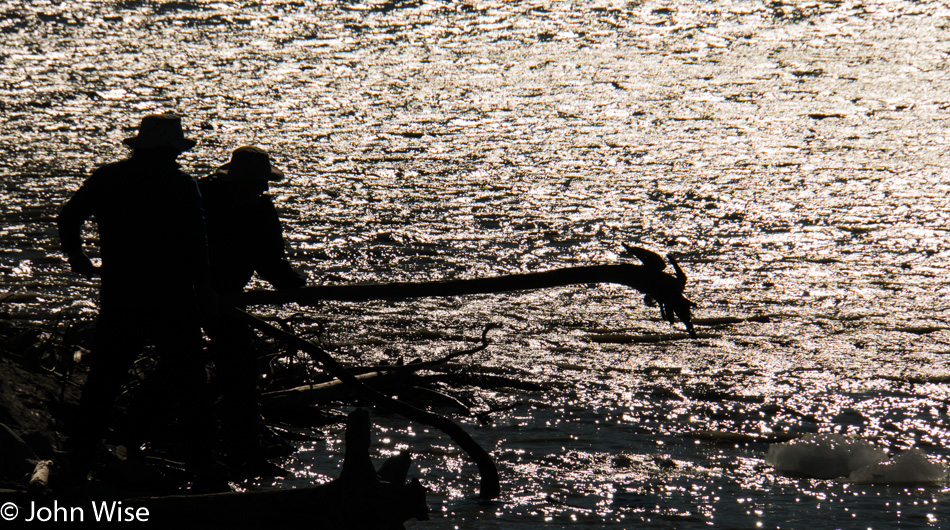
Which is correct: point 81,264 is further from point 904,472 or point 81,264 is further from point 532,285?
point 904,472

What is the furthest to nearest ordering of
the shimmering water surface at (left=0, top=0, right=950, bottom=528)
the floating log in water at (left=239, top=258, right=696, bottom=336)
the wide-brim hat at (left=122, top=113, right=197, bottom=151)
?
the shimmering water surface at (left=0, top=0, right=950, bottom=528), the floating log in water at (left=239, top=258, right=696, bottom=336), the wide-brim hat at (left=122, top=113, right=197, bottom=151)

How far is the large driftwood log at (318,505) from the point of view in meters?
4.76

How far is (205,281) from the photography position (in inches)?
225

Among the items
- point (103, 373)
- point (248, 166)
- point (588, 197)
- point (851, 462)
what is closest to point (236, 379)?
point (103, 373)

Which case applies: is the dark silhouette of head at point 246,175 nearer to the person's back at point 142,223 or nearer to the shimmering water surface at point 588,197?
the person's back at point 142,223

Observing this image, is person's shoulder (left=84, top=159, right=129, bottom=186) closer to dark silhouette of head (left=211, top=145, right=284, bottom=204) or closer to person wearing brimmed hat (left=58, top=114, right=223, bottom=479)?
person wearing brimmed hat (left=58, top=114, right=223, bottom=479)

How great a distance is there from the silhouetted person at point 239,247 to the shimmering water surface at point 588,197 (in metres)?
0.62

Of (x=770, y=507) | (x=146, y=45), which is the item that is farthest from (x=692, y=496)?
(x=146, y=45)

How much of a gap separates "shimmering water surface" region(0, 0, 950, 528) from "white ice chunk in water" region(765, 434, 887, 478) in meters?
0.11

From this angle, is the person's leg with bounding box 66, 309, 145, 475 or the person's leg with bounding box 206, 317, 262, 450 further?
the person's leg with bounding box 206, 317, 262, 450

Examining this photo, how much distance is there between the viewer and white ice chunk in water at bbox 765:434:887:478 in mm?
6742

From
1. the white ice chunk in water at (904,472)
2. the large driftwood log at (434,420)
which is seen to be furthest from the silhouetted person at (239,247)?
the white ice chunk in water at (904,472)

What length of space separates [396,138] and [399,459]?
10602 mm

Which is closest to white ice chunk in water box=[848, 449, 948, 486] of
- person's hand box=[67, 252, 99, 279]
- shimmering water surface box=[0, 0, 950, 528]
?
shimmering water surface box=[0, 0, 950, 528]
